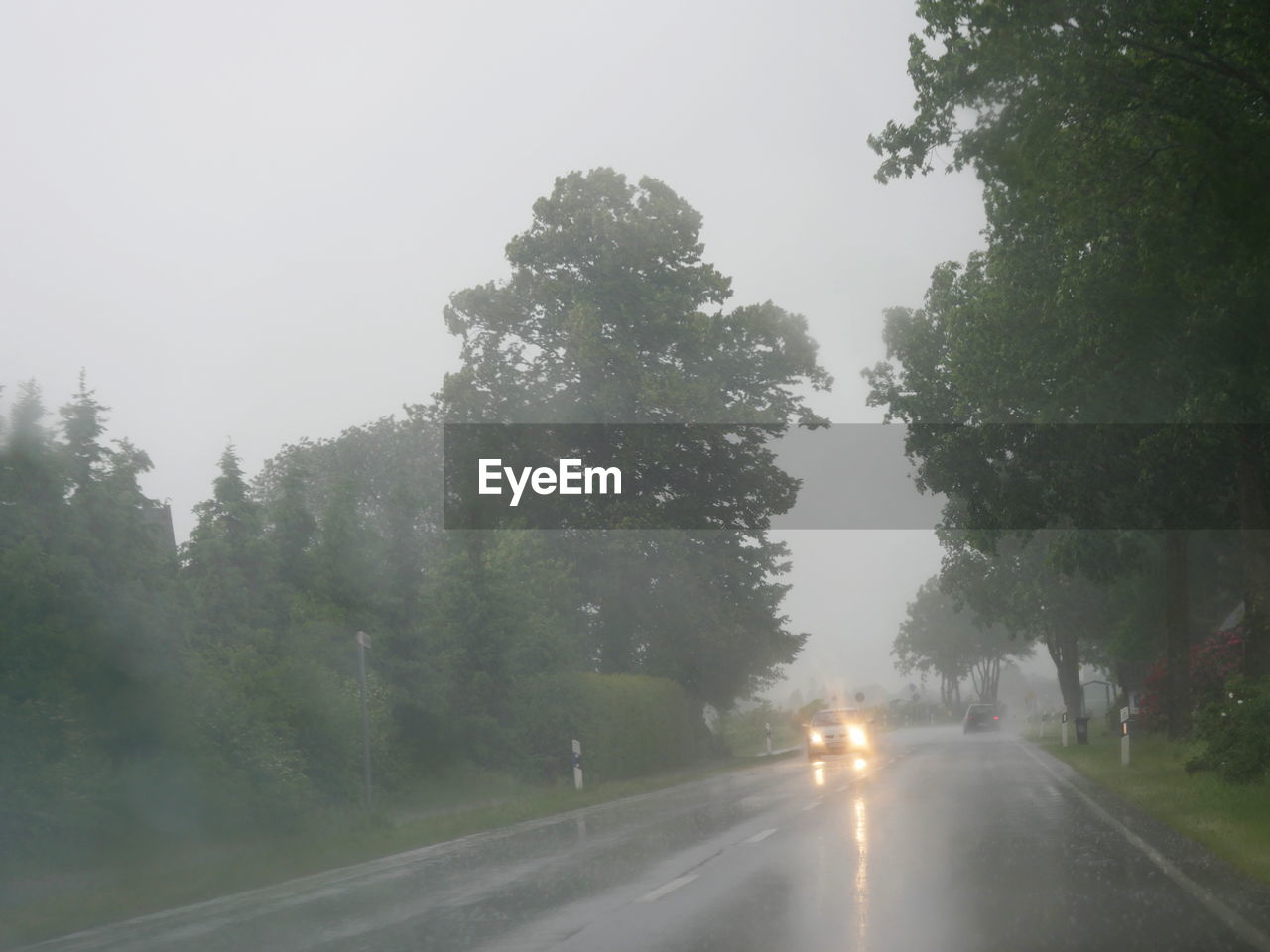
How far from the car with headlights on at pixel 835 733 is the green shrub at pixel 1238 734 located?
2098 cm

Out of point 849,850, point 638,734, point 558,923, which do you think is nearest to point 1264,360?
point 849,850

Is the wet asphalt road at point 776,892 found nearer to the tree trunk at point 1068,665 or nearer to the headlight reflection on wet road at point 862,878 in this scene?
the headlight reflection on wet road at point 862,878

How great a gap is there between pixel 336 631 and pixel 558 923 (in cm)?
1438

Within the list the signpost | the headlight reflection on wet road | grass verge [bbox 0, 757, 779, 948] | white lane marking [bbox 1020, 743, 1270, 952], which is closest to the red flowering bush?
white lane marking [bbox 1020, 743, 1270, 952]

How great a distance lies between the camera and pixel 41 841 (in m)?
13.4

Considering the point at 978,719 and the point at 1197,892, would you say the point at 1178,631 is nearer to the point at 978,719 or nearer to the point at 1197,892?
the point at 1197,892

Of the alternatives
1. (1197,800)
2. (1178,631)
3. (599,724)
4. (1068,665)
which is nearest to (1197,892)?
(1197,800)

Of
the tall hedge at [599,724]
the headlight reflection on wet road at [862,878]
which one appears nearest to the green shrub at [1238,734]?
the headlight reflection on wet road at [862,878]

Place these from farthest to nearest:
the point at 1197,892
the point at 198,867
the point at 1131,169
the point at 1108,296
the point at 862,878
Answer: the point at 1108,296
the point at 198,867
the point at 1131,169
the point at 862,878
the point at 1197,892

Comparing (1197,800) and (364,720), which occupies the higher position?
(364,720)

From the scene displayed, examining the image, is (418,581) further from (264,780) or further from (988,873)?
(988,873)

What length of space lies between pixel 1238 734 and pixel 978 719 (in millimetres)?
58387

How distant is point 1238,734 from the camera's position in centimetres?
1981

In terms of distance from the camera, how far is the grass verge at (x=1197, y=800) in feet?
43.1
